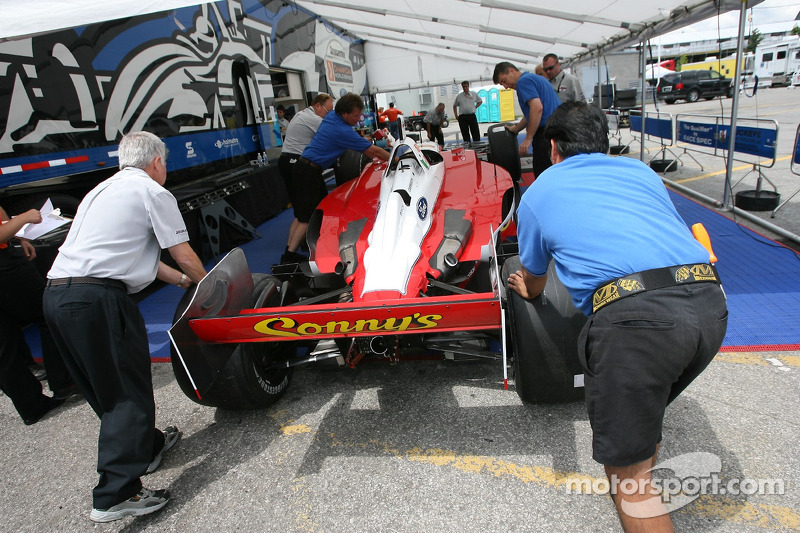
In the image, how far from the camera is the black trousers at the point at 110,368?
7.09 feet

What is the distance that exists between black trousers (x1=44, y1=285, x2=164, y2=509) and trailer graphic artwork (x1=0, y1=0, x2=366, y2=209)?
3.54 meters

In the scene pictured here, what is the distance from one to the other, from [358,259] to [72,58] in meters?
4.70

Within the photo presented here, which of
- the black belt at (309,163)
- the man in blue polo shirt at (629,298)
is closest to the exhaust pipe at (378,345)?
the man in blue polo shirt at (629,298)

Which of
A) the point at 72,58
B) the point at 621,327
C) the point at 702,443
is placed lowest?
the point at 702,443

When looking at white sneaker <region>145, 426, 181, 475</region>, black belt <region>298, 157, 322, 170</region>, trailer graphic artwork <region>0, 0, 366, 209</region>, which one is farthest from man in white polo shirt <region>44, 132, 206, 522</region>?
trailer graphic artwork <region>0, 0, 366, 209</region>

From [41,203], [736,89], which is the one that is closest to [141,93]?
[41,203]

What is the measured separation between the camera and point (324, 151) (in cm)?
532

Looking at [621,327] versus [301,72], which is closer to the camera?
[621,327]

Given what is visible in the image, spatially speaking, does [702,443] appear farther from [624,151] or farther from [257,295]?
[624,151]

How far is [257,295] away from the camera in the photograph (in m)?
2.96

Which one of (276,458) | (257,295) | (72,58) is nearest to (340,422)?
(276,458)

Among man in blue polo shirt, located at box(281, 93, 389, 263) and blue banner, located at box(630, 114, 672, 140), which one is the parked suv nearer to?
blue banner, located at box(630, 114, 672, 140)

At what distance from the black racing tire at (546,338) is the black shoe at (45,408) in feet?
10.4

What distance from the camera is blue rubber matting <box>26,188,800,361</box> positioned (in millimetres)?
3236
